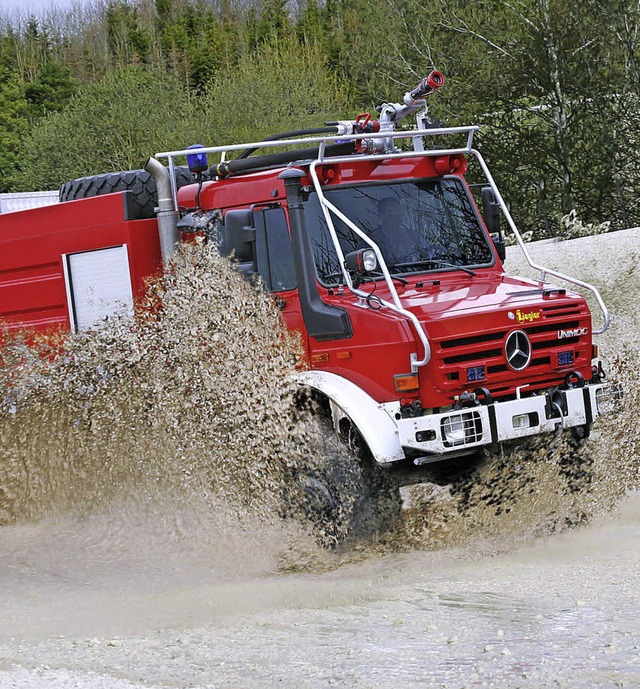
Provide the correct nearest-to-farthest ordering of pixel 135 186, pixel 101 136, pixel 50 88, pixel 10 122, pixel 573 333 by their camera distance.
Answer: pixel 573 333, pixel 135 186, pixel 101 136, pixel 10 122, pixel 50 88

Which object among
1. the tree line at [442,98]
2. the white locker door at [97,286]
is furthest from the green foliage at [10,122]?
the white locker door at [97,286]

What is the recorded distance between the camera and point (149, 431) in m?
7.32

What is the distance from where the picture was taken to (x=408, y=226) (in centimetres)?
703

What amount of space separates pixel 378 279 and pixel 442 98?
1542 cm

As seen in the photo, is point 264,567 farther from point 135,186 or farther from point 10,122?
point 10,122

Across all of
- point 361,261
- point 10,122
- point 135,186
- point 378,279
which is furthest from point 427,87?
point 10,122

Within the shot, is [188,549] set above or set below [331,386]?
below

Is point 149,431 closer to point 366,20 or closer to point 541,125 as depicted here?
point 541,125

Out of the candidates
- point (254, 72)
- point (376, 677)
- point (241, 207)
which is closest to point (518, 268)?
point (241, 207)

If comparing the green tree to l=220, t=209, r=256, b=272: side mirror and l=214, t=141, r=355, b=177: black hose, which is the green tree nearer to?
l=214, t=141, r=355, b=177: black hose

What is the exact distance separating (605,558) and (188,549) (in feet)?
8.46

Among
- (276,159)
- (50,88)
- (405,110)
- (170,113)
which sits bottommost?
(276,159)

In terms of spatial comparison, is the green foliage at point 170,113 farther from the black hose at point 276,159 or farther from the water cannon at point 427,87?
the black hose at point 276,159

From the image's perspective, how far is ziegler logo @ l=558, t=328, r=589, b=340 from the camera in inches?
261
